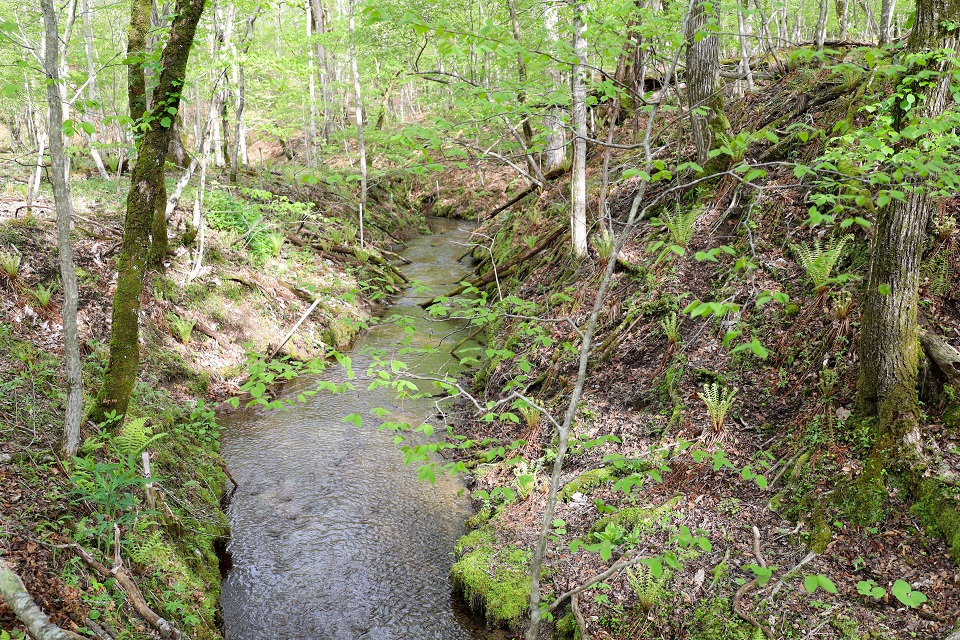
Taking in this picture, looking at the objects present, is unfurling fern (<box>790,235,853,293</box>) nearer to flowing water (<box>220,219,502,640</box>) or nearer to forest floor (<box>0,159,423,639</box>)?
flowing water (<box>220,219,502,640</box>)

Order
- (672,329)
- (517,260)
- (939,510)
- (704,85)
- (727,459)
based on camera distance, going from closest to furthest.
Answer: (727,459) → (939,510) → (672,329) → (704,85) → (517,260)

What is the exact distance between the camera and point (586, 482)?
19.2ft

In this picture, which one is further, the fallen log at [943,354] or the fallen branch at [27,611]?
the fallen log at [943,354]

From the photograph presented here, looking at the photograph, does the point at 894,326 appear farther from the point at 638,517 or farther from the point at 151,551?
the point at 151,551

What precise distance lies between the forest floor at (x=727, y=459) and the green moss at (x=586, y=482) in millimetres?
24

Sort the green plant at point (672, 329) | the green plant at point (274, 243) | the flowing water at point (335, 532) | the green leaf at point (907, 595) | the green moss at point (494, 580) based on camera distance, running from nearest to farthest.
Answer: the green leaf at point (907, 595)
the green moss at point (494, 580)
the flowing water at point (335, 532)
the green plant at point (672, 329)
the green plant at point (274, 243)

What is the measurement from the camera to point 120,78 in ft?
88.1

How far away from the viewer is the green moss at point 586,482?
18.9 feet

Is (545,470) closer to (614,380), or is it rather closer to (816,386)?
(614,380)

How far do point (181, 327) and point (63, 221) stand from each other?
5.00 m

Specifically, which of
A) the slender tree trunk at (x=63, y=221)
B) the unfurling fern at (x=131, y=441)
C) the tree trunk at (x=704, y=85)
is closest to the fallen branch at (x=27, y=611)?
the slender tree trunk at (x=63, y=221)

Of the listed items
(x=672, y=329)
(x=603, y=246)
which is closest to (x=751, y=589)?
(x=672, y=329)

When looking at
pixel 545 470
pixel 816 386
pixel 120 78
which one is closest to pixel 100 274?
pixel 545 470

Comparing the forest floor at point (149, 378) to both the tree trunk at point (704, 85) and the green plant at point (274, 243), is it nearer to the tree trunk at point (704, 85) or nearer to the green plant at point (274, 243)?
the green plant at point (274, 243)
